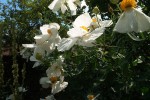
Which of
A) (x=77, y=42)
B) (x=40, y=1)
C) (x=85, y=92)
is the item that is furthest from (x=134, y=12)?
(x=40, y=1)

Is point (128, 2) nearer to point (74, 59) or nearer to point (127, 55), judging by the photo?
point (127, 55)

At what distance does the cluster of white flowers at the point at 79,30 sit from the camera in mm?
1639

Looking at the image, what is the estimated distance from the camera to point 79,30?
1.87 metres

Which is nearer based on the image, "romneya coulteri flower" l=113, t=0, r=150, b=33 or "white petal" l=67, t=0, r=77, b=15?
"romneya coulteri flower" l=113, t=0, r=150, b=33

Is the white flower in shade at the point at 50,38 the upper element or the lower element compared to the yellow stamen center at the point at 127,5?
lower

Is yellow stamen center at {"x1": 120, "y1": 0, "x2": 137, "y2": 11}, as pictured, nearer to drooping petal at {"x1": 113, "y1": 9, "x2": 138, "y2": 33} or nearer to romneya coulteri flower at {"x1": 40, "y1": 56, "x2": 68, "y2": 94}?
drooping petal at {"x1": 113, "y1": 9, "x2": 138, "y2": 33}

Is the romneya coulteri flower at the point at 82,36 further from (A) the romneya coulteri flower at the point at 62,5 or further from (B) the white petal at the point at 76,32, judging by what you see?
(A) the romneya coulteri flower at the point at 62,5

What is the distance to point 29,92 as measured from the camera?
6074mm

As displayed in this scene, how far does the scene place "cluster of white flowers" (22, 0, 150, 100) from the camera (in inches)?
64.5

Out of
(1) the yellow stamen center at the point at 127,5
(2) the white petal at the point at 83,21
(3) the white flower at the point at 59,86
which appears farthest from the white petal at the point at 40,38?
(1) the yellow stamen center at the point at 127,5

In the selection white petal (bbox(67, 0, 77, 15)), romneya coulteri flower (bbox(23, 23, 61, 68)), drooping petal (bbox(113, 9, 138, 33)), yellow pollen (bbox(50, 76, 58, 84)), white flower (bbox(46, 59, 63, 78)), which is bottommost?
yellow pollen (bbox(50, 76, 58, 84))

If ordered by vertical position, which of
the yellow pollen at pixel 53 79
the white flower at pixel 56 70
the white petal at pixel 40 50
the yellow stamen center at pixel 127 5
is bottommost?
the yellow pollen at pixel 53 79

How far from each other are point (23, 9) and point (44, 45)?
5.83 meters

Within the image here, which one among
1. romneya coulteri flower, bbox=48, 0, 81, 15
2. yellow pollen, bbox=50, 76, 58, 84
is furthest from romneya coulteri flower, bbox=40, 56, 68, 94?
romneya coulteri flower, bbox=48, 0, 81, 15
